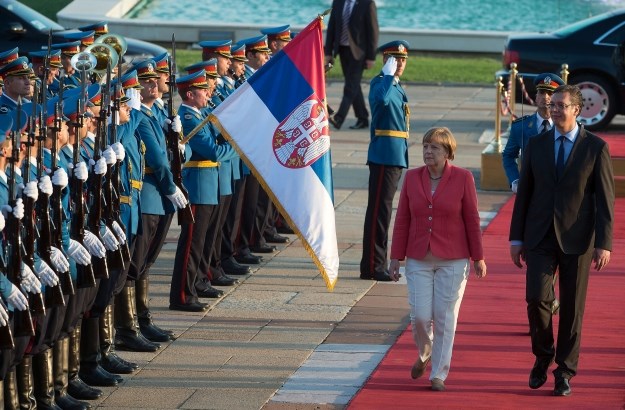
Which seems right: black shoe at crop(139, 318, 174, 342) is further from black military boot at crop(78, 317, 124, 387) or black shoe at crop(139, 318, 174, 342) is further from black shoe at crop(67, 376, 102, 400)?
black shoe at crop(67, 376, 102, 400)

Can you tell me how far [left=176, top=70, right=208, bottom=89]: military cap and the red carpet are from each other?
2348mm

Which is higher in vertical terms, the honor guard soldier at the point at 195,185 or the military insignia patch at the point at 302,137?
the military insignia patch at the point at 302,137

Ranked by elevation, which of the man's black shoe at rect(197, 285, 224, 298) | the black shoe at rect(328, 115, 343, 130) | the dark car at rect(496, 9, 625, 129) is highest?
the man's black shoe at rect(197, 285, 224, 298)

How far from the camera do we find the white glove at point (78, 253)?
28.3 ft

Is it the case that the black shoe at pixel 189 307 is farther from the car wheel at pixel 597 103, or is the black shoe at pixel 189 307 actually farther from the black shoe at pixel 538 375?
the car wheel at pixel 597 103

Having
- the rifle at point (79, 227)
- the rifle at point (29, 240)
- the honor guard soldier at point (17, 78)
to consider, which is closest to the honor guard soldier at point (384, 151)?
the honor guard soldier at point (17, 78)

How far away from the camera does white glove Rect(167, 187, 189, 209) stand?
10484 mm

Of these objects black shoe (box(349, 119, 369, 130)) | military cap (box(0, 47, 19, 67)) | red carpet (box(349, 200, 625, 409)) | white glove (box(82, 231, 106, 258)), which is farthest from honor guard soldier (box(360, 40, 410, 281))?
black shoe (box(349, 119, 369, 130))

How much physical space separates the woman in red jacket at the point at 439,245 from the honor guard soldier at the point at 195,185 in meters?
2.49

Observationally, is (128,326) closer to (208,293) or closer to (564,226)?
(208,293)

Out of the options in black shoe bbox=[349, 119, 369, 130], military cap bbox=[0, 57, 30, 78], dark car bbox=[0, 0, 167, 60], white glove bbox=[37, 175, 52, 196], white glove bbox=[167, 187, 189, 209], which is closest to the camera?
white glove bbox=[37, 175, 52, 196]

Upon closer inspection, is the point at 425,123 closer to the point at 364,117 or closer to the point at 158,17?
the point at 364,117

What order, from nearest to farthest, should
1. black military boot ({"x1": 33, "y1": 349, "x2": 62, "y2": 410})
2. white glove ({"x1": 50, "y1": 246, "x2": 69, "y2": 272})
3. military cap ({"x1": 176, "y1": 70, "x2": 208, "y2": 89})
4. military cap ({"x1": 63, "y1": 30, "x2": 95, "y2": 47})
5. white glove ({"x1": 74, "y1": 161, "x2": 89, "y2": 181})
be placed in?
white glove ({"x1": 50, "y1": 246, "x2": 69, "y2": 272})
black military boot ({"x1": 33, "y1": 349, "x2": 62, "y2": 410})
white glove ({"x1": 74, "y1": 161, "x2": 89, "y2": 181})
military cap ({"x1": 176, "y1": 70, "x2": 208, "y2": 89})
military cap ({"x1": 63, "y1": 30, "x2": 95, "y2": 47})

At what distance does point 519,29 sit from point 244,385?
28655mm
